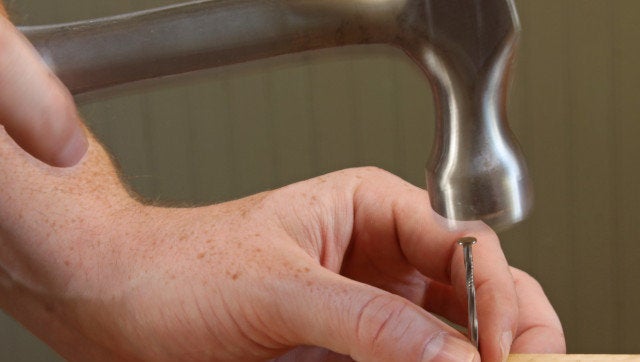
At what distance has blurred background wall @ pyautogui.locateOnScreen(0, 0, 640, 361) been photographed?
5.68ft

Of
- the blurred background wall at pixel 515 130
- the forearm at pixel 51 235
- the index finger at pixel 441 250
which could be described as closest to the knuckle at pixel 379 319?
the index finger at pixel 441 250

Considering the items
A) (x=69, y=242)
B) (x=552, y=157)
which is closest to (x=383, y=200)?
(x=69, y=242)

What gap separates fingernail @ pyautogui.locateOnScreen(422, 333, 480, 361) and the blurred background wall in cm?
118

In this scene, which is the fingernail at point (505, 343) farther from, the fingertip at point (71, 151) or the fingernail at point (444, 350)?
the fingertip at point (71, 151)

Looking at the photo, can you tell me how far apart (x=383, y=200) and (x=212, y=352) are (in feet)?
0.65

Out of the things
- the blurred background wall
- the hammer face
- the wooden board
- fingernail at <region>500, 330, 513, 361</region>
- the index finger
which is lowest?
the blurred background wall

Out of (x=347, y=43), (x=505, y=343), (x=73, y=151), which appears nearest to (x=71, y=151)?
(x=73, y=151)

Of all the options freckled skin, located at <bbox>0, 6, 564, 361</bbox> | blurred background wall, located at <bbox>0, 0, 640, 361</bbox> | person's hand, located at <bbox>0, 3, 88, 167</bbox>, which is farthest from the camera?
blurred background wall, located at <bbox>0, 0, 640, 361</bbox>

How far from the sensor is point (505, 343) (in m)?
0.65

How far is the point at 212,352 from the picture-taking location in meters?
0.72

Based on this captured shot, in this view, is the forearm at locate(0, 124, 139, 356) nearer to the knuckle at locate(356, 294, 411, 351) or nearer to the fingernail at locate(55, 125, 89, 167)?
the knuckle at locate(356, 294, 411, 351)

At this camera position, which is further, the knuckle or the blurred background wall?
the blurred background wall

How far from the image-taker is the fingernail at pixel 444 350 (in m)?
0.57

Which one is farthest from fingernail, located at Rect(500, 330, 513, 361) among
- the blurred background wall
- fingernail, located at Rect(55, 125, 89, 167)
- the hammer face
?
the blurred background wall
